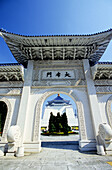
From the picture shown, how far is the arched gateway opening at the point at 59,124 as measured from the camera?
7.72 metres

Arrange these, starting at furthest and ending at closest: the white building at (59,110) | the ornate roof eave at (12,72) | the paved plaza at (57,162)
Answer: the white building at (59,110) → the ornate roof eave at (12,72) → the paved plaza at (57,162)

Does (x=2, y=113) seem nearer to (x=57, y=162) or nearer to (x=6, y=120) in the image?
(x=6, y=120)

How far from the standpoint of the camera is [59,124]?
11.9 m

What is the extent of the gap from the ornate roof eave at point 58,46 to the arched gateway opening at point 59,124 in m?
6.08

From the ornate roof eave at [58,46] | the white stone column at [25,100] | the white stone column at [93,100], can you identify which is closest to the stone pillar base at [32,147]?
the white stone column at [25,100]

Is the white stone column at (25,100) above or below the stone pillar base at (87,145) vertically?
above

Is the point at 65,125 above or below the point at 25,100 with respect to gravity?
below

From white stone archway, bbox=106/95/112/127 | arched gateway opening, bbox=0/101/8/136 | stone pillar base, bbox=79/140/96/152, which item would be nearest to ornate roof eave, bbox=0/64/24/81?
arched gateway opening, bbox=0/101/8/136

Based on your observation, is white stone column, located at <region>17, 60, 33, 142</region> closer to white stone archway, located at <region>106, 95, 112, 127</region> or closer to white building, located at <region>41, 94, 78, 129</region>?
white stone archway, located at <region>106, 95, 112, 127</region>

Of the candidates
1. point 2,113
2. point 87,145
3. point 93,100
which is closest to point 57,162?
point 87,145

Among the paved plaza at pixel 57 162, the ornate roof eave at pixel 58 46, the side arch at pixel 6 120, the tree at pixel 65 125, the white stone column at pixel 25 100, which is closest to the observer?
the paved plaza at pixel 57 162

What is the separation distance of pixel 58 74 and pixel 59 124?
827cm

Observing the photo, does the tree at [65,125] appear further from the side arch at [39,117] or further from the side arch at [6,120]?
the side arch at [6,120]

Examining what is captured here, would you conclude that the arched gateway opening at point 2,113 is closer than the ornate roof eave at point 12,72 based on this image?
Yes
